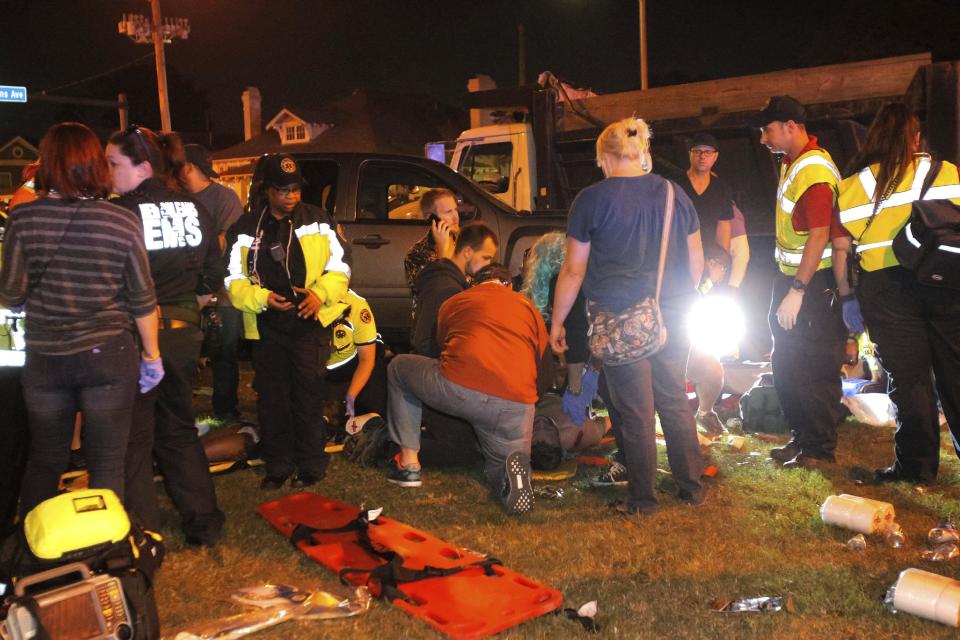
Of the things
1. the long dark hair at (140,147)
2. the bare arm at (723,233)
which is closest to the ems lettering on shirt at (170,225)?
the long dark hair at (140,147)

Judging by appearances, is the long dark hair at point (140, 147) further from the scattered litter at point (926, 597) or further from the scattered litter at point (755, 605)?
the scattered litter at point (926, 597)

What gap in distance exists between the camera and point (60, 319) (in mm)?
3436

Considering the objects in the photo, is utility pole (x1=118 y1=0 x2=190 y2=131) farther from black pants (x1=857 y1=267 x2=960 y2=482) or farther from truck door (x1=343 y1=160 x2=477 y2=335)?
black pants (x1=857 y1=267 x2=960 y2=482)

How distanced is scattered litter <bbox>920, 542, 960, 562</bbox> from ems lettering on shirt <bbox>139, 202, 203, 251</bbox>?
369cm

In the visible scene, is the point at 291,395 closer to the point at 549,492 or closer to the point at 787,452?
the point at 549,492

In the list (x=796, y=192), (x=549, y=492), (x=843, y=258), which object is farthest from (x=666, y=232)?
(x=549, y=492)

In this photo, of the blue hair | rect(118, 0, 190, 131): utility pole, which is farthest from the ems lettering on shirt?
rect(118, 0, 190, 131): utility pole

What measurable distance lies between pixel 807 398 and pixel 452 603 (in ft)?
9.55

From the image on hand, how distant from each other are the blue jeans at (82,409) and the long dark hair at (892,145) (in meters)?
3.84

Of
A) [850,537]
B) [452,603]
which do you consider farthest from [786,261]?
[452,603]

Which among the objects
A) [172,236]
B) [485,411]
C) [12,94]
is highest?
[12,94]

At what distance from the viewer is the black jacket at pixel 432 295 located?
208 inches

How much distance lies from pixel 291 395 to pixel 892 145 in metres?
3.65

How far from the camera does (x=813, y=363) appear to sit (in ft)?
17.6
